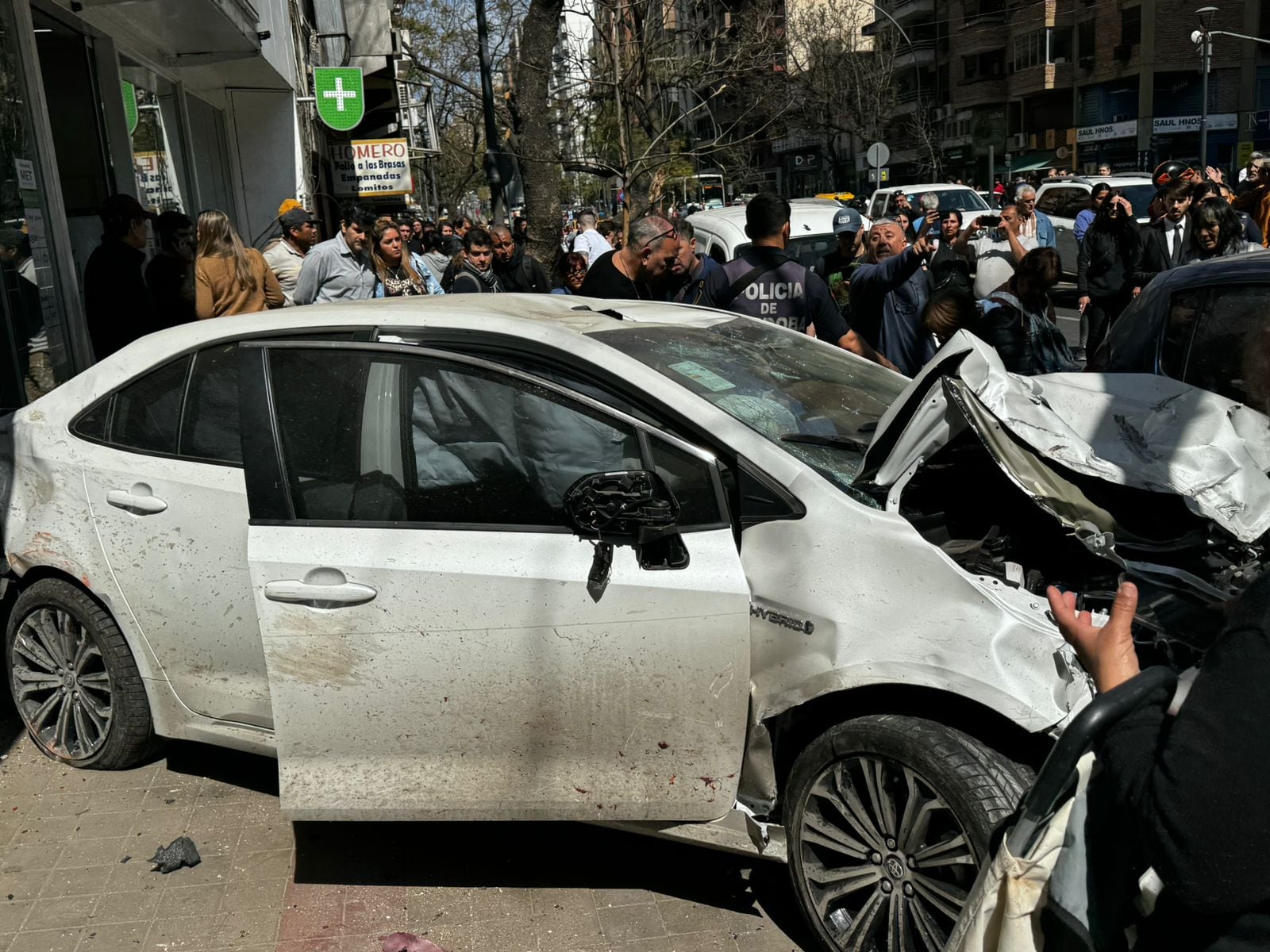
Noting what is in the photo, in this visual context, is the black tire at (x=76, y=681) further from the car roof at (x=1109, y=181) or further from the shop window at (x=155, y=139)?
the car roof at (x=1109, y=181)

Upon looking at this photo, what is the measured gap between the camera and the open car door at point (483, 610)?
10.0ft

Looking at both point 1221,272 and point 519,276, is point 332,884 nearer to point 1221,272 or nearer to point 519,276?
point 1221,272

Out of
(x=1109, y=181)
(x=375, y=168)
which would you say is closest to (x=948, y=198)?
(x=1109, y=181)

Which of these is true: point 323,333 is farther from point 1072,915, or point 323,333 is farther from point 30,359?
point 30,359

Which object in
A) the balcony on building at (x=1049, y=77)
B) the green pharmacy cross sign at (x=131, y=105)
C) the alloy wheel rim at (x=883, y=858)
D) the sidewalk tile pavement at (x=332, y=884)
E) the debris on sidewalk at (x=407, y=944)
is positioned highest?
the balcony on building at (x=1049, y=77)

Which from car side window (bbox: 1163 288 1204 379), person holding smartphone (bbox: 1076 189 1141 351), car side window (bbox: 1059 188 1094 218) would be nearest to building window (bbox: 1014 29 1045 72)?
car side window (bbox: 1059 188 1094 218)

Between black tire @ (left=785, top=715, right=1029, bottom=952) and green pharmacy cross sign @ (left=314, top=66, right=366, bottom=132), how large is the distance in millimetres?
14219

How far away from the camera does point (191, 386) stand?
381cm

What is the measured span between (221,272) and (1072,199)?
19283 millimetres

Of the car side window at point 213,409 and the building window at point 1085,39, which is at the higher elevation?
the building window at point 1085,39

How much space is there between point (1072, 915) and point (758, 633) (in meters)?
1.43

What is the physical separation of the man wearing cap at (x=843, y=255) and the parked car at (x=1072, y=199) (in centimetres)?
Answer: 801

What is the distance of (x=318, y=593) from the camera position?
324 centimetres

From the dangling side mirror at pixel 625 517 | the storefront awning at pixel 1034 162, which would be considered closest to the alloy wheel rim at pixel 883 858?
the dangling side mirror at pixel 625 517
